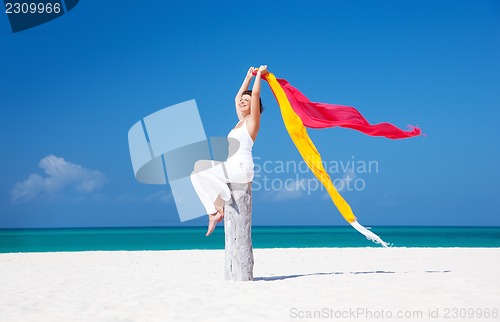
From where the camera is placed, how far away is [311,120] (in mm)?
6969

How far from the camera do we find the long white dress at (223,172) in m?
6.22

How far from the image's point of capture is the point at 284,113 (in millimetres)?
6938

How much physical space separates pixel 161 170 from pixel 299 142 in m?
1.77

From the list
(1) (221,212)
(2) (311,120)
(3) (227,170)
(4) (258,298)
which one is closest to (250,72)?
(2) (311,120)

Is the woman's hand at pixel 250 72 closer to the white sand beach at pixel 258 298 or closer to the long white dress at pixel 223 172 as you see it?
the long white dress at pixel 223 172

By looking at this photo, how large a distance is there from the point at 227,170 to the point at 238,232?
0.74 meters

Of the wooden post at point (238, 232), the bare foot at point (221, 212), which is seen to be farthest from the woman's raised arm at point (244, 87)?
the bare foot at point (221, 212)

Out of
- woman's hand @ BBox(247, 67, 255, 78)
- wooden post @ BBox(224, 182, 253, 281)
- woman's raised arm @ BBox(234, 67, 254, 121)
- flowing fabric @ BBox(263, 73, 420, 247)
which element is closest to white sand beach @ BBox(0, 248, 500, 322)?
wooden post @ BBox(224, 182, 253, 281)

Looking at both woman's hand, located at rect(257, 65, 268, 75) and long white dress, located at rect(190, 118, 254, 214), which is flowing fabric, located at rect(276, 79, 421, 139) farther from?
long white dress, located at rect(190, 118, 254, 214)

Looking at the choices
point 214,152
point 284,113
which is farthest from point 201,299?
point 284,113

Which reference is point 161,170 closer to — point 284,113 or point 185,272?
point 284,113

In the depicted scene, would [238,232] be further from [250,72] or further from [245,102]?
[250,72]

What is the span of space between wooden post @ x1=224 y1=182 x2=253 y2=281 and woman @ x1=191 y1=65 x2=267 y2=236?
0.09m

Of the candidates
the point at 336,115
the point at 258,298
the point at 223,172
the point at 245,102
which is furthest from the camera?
the point at 336,115
